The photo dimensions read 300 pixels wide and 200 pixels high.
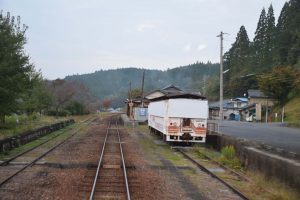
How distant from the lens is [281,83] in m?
76.1

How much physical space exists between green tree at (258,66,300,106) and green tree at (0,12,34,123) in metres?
50.3

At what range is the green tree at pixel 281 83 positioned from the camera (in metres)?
74.1

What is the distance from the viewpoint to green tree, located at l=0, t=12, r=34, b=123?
88.7ft

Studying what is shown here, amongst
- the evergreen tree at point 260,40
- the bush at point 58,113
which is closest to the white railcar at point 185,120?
the bush at point 58,113

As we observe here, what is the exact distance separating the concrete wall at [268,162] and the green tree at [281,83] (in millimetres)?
55687

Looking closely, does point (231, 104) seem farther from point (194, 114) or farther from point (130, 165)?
point (130, 165)

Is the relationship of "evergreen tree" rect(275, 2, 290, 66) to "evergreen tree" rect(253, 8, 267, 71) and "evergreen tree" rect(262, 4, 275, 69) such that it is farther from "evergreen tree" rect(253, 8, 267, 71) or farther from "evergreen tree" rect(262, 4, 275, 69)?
"evergreen tree" rect(253, 8, 267, 71)

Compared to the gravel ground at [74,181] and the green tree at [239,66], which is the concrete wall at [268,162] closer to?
the gravel ground at [74,181]

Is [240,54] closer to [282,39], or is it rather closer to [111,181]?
[282,39]

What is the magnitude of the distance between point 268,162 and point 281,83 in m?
64.9

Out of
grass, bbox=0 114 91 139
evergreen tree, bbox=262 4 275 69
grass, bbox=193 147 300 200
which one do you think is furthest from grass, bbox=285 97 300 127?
grass, bbox=193 147 300 200

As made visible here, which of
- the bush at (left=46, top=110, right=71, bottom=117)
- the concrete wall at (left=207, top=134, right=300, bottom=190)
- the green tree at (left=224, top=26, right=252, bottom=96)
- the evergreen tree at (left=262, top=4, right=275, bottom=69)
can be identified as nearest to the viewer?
the concrete wall at (left=207, top=134, right=300, bottom=190)

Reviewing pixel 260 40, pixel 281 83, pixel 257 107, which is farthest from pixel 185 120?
pixel 260 40

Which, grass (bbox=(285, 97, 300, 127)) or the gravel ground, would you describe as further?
grass (bbox=(285, 97, 300, 127))
